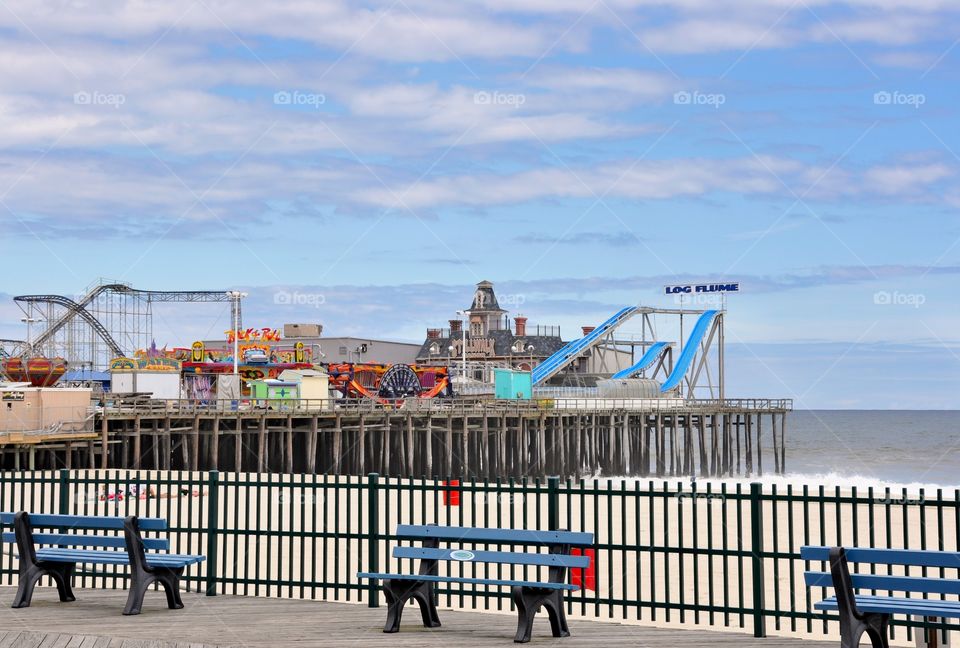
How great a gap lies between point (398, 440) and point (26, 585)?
39404mm

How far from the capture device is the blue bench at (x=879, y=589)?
7.78 metres

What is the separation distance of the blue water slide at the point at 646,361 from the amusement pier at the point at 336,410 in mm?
166

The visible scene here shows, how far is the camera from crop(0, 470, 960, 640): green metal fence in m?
9.60

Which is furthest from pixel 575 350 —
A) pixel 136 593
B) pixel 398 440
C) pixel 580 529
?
pixel 136 593

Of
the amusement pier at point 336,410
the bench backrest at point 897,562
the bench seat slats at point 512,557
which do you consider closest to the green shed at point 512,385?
the amusement pier at point 336,410

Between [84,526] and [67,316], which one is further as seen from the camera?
[67,316]

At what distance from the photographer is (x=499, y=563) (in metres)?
9.42

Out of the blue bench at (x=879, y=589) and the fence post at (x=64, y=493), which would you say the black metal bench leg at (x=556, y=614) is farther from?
the fence post at (x=64, y=493)

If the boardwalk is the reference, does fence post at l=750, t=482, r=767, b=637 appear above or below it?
above

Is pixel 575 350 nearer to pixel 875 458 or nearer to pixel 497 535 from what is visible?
pixel 875 458

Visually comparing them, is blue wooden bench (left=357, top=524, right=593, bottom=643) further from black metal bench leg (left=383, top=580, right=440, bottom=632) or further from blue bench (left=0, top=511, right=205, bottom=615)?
blue bench (left=0, top=511, right=205, bottom=615)

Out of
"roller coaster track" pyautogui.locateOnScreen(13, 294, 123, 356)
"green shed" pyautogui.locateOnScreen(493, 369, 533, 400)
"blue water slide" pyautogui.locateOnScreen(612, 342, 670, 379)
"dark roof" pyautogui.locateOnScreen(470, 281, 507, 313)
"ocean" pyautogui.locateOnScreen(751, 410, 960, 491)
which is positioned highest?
"dark roof" pyautogui.locateOnScreen(470, 281, 507, 313)

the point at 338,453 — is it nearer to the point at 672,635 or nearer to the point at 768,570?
the point at 768,570

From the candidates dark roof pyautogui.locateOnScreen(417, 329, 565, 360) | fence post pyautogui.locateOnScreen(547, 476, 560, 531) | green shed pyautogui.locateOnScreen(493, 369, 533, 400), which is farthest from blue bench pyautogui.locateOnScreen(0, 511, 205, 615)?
dark roof pyautogui.locateOnScreen(417, 329, 565, 360)
